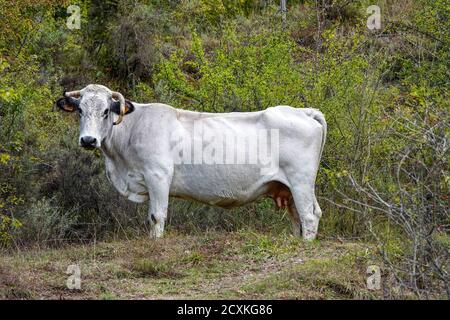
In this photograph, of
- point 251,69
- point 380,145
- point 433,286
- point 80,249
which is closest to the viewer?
point 433,286

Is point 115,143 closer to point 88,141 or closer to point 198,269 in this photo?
point 88,141

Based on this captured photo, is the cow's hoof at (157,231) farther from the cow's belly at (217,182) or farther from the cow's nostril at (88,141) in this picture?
the cow's nostril at (88,141)

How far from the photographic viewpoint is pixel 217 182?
1277cm

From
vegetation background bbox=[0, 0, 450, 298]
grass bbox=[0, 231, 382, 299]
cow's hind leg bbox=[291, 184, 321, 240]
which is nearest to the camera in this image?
grass bbox=[0, 231, 382, 299]

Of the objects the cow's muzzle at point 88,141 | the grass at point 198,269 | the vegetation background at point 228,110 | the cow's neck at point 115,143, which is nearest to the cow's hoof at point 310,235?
the vegetation background at point 228,110

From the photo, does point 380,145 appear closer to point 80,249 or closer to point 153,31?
point 80,249

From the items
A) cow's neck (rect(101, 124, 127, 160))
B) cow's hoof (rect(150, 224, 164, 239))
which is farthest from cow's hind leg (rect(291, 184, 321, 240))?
cow's neck (rect(101, 124, 127, 160))

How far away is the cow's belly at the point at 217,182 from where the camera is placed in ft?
41.7

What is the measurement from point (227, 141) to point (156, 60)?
8.62 m

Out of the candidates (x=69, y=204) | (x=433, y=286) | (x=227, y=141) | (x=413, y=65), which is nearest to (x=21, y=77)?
(x=69, y=204)

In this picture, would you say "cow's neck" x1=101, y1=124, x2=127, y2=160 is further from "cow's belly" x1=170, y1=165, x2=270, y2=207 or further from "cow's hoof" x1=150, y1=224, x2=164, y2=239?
"cow's hoof" x1=150, y1=224, x2=164, y2=239

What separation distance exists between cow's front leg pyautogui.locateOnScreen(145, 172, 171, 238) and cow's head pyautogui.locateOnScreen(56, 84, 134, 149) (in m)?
0.85

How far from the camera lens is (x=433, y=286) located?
916cm

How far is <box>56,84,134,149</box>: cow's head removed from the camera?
12.3 meters
